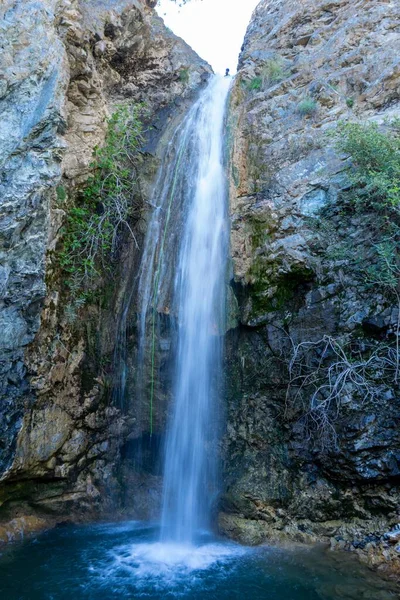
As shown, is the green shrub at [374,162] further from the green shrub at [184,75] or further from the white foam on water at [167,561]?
the green shrub at [184,75]

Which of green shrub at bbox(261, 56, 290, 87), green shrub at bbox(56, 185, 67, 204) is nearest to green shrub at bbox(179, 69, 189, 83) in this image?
green shrub at bbox(261, 56, 290, 87)

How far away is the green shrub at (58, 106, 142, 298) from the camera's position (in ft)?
24.0

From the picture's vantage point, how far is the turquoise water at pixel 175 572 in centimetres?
477

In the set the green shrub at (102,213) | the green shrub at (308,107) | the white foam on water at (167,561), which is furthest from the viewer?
the green shrub at (308,107)

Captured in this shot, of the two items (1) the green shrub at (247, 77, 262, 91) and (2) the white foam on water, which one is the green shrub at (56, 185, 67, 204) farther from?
(1) the green shrub at (247, 77, 262, 91)

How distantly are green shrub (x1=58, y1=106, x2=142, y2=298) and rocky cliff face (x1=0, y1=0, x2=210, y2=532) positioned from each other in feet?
0.65

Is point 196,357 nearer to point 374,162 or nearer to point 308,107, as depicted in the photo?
point 374,162

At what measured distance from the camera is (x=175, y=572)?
5328 mm

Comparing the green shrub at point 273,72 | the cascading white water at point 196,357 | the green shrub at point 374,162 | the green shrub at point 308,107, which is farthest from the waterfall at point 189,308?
the green shrub at point 374,162

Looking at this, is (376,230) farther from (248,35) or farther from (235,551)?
(248,35)

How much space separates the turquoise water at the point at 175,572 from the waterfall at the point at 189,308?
772mm

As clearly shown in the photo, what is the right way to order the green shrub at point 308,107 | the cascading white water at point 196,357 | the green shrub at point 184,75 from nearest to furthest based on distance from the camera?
the cascading white water at point 196,357 → the green shrub at point 308,107 → the green shrub at point 184,75

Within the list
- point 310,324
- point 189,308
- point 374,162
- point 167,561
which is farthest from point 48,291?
point 374,162

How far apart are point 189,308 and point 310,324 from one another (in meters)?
2.18
